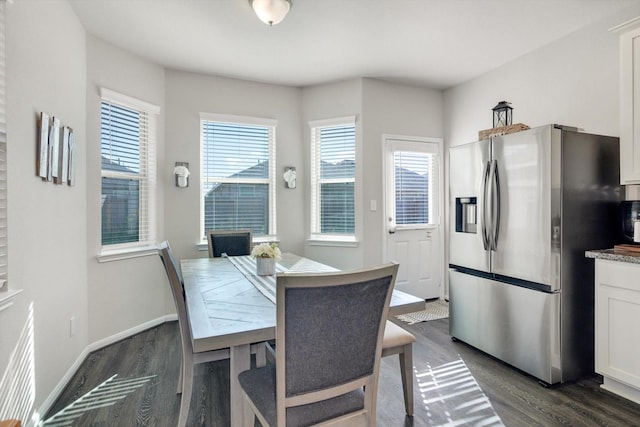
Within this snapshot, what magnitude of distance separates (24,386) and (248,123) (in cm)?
314

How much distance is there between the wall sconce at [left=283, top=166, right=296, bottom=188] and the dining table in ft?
6.12

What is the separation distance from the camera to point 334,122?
4.14 meters

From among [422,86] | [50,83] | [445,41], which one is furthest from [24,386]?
[422,86]

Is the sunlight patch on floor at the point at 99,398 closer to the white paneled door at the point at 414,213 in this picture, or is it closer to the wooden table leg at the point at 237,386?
the wooden table leg at the point at 237,386

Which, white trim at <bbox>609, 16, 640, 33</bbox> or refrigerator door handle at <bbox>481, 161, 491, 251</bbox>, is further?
refrigerator door handle at <bbox>481, 161, 491, 251</bbox>

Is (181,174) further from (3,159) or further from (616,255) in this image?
(616,255)

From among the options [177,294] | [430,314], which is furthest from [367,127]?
[177,294]

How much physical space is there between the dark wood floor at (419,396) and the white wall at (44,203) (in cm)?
28

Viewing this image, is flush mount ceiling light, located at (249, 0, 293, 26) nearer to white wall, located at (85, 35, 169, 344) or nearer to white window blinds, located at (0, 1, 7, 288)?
white window blinds, located at (0, 1, 7, 288)

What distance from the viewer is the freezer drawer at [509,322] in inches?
90.2


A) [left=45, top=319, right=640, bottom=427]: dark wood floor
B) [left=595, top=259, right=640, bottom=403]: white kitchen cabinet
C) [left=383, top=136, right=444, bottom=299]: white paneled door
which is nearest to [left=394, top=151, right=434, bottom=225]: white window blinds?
[left=383, top=136, right=444, bottom=299]: white paneled door

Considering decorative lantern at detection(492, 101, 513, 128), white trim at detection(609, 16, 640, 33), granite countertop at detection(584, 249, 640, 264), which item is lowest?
granite countertop at detection(584, 249, 640, 264)

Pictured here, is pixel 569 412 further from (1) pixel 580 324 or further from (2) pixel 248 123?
(2) pixel 248 123

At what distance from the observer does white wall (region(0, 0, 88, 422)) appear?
1.72m
